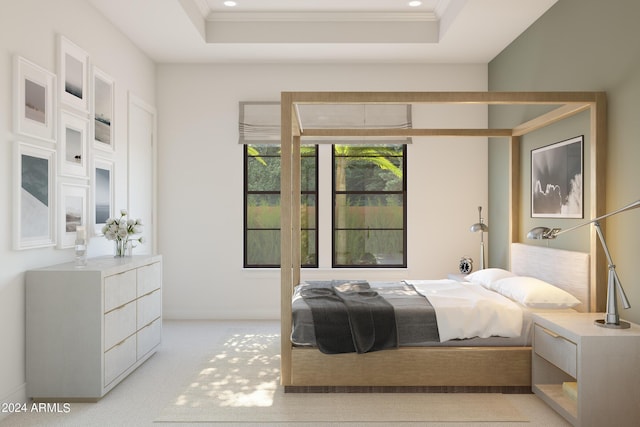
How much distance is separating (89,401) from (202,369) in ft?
3.02

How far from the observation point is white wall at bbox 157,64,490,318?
6074 mm

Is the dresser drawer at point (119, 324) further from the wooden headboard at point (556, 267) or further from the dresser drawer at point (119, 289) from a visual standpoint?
the wooden headboard at point (556, 267)

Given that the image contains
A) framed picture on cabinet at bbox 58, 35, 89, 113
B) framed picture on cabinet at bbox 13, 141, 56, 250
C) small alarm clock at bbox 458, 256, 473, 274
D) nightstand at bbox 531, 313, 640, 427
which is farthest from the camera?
small alarm clock at bbox 458, 256, 473, 274

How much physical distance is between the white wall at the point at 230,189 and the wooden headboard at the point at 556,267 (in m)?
1.22

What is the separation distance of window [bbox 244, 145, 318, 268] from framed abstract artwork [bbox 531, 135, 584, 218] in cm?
252

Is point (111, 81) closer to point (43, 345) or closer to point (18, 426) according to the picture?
point (43, 345)

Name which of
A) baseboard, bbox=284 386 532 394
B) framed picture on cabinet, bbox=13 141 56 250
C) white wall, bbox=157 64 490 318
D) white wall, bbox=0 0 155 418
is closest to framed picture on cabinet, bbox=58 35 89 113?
white wall, bbox=0 0 155 418

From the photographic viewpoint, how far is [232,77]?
6.07m

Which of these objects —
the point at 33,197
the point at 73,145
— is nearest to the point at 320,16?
the point at 73,145

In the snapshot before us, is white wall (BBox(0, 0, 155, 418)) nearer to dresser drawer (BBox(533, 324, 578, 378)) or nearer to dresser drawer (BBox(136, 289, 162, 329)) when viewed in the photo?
dresser drawer (BBox(136, 289, 162, 329))

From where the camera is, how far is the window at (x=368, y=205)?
623 centimetres

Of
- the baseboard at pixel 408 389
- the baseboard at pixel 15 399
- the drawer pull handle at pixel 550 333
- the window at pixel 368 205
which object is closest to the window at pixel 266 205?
the window at pixel 368 205

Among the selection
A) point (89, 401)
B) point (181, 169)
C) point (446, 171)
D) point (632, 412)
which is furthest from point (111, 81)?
point (632, 412)

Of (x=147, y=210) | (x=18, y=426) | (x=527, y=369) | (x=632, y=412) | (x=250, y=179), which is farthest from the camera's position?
(x=250, y=179)
